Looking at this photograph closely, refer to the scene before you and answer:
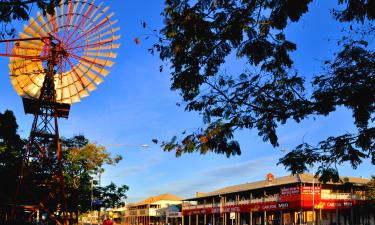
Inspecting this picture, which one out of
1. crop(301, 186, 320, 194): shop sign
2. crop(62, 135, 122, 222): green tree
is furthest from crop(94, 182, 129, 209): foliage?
crop(301, 186, 320, 194): shop sign

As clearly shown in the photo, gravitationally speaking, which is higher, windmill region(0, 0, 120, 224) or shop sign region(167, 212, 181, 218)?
windmill region(0, 0, 120, 224)

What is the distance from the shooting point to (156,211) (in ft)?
352

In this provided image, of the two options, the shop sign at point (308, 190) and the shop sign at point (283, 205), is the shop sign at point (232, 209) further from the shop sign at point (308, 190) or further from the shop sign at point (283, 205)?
the shop sign at point (308, 190)

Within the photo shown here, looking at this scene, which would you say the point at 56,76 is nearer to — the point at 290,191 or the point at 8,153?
the point at 8,153

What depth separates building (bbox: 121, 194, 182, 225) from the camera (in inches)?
3772

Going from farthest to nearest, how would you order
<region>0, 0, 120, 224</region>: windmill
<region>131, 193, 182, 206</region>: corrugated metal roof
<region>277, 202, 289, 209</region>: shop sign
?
<region>131, 193, 182, 206</region>: corrugated metal roof < <region>277, 202, 289, 209</region>: shop sign < <region>0, 0, 120, 224</region>: windmill

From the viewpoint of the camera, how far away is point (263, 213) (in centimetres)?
6594

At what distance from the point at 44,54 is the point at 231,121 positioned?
25.2 metres

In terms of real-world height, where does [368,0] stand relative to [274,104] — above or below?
above

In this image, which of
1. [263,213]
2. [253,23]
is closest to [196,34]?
[253,23]

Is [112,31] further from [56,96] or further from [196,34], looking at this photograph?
[196,34]

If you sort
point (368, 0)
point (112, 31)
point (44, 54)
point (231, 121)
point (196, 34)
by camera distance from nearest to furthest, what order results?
point (368, 0) < point (196, 34) < point (231, 121) < point (44, 54) < point (112, 31)

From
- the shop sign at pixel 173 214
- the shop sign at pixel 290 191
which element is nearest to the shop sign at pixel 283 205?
the shop sign at pixel 290 191

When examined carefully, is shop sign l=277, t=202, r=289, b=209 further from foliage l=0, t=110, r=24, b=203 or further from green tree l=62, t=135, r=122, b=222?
foliage l=0, t=110, r=24, b=203
